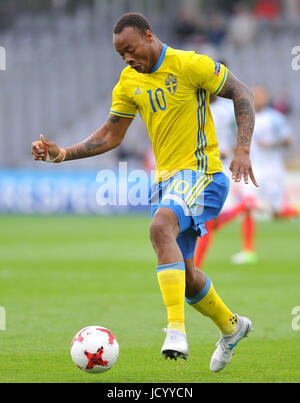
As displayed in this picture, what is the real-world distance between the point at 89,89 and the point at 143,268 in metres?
16.5

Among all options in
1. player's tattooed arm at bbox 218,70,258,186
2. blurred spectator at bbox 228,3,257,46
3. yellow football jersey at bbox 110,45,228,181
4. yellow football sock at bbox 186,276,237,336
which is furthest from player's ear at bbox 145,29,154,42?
blurred spectator at bbox 228,3,257,46

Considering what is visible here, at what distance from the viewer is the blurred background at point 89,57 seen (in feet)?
84.9

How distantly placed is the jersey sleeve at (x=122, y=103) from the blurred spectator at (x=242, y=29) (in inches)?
866

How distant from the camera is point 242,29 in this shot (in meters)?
27.1

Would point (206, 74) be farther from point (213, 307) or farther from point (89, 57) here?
point (89, 57)

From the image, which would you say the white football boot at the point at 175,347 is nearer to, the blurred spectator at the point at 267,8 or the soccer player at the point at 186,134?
the soccer player at the point at 186,134

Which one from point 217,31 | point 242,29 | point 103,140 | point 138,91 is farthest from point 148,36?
point 242,29

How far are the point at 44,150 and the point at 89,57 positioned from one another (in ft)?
73.0

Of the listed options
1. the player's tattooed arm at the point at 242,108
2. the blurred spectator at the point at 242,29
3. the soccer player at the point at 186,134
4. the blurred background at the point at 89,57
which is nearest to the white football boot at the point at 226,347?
the soccer player at the point at 186,134

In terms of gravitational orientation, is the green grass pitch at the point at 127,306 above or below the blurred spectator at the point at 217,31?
below

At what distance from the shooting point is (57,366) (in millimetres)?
5570

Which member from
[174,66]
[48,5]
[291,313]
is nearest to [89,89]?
[48,5]

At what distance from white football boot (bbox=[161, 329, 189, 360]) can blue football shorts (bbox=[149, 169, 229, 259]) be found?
748mm

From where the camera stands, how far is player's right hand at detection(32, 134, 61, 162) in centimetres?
563
